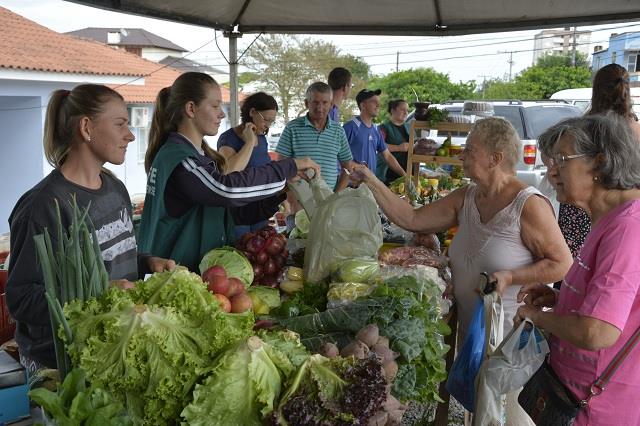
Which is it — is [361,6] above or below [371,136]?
above

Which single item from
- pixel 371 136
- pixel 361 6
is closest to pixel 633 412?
pixel 361 6

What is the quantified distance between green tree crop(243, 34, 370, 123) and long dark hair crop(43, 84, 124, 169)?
29.3 metres

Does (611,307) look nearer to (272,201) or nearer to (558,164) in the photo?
(558,164)

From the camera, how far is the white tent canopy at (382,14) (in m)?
5.28

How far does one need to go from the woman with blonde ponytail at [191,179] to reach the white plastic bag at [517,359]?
51.6 inches

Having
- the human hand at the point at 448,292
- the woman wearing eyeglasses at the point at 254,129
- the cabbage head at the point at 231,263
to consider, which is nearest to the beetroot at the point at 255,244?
the cabbage head at the point at 231,263

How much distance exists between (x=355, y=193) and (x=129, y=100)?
14126 millimetres

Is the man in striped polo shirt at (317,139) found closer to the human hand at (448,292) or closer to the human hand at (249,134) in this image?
the human hand at (249,134)

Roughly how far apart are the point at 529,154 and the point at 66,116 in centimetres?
1039

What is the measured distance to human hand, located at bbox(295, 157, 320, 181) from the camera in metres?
3.18

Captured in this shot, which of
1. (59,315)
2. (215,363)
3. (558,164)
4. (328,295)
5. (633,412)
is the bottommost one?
(633,412)

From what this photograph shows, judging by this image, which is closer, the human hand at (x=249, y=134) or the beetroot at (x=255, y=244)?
the beetroot at (x=255, y=244)

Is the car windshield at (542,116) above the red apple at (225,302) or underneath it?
above

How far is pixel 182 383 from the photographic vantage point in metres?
1.50
